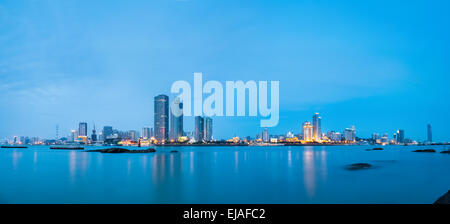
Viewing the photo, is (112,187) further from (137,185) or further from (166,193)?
(166,193)

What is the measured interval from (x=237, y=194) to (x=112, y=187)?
36.2 feet

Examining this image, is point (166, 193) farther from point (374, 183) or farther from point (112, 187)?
point (374, 183)

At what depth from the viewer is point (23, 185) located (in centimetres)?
2442
